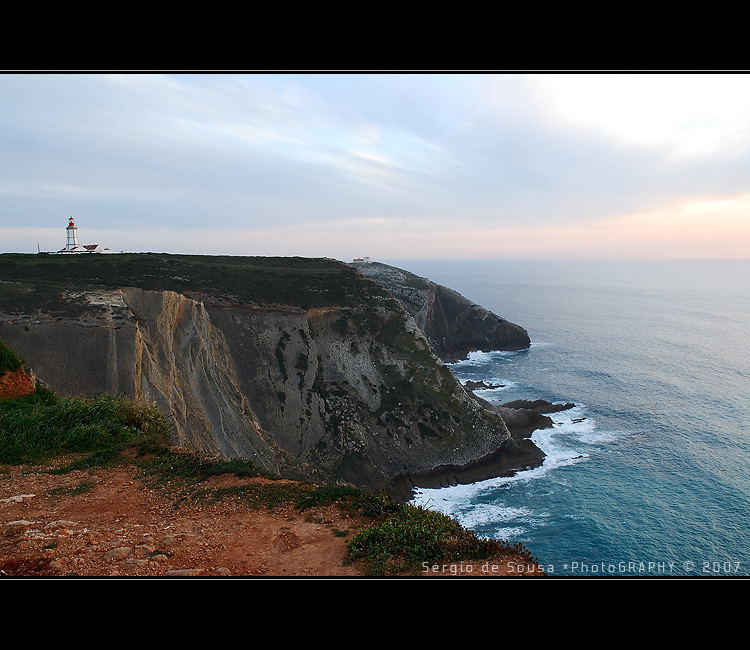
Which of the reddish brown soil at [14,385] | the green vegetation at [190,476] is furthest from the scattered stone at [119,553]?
the reddish brown soil at [14,385]

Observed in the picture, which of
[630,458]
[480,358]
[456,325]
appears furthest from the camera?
[456,325]

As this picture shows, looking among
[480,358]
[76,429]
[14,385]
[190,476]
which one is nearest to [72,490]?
[190,476]

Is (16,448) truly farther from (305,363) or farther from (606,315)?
(606,315)

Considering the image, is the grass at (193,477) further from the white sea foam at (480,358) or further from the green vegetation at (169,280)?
Result: the white sea foam at (480,358)

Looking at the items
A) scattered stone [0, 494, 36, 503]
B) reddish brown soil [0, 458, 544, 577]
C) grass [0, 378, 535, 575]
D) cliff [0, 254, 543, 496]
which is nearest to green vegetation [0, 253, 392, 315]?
cliff [0, 254, 543, 496]

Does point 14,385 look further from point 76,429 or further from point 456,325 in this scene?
point 456,325
